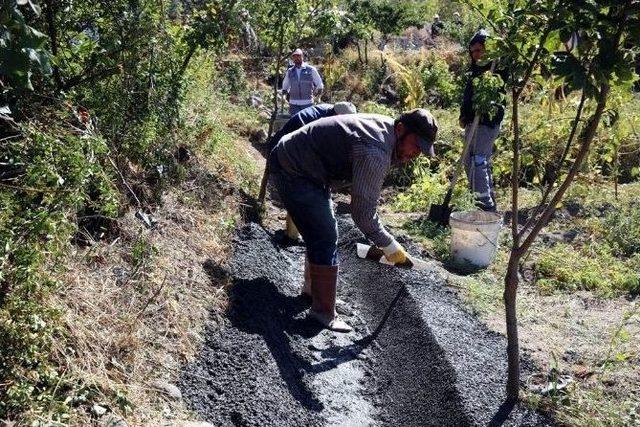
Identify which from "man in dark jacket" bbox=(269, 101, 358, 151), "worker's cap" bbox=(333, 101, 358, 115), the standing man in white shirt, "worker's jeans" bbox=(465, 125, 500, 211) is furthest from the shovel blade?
the standing man in white shirt

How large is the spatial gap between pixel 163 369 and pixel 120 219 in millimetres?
1386

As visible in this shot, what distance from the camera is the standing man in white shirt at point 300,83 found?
401 inches

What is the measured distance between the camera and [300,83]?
33.4 feet

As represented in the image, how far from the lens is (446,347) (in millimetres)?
4324

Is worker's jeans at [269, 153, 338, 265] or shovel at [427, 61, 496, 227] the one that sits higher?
worker's jeans at [269, 153, 338, 265]

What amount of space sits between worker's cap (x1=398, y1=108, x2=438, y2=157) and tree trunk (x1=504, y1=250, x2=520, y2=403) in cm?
100

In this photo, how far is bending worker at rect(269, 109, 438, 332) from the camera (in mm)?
4207

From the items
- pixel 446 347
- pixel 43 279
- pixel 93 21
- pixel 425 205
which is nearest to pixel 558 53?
pixel 446 347

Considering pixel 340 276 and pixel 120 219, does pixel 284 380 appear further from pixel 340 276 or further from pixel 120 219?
pixel 340 276

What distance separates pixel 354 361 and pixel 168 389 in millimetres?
1554

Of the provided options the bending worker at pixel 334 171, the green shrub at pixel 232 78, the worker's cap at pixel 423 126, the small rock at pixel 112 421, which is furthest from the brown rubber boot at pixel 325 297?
the green shrub at pixel 232 78

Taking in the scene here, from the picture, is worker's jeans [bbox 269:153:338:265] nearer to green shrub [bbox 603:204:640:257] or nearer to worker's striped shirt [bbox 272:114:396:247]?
worker's striped shirt [bbox 272:114:396:247]

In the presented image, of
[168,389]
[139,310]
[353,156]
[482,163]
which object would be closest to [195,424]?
[168,389]

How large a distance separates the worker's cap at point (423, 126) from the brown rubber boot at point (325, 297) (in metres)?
1.06
